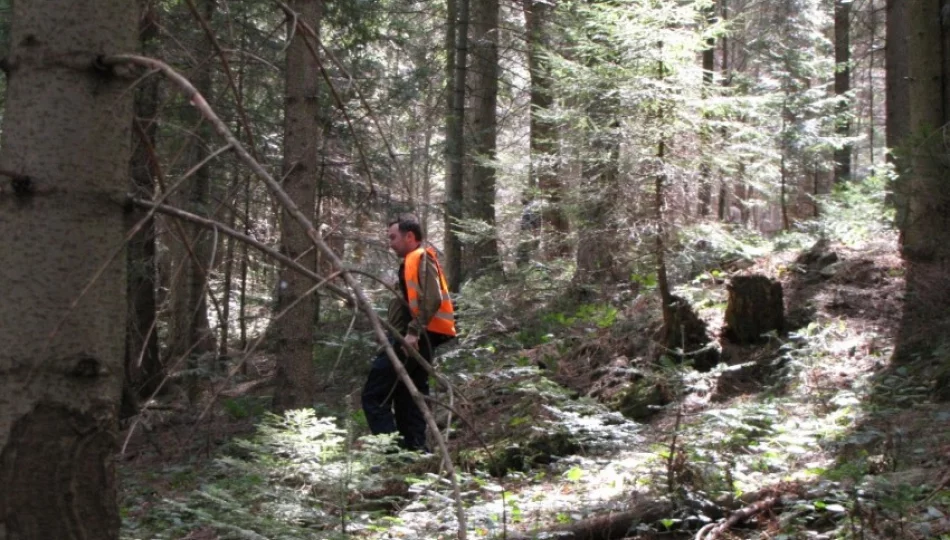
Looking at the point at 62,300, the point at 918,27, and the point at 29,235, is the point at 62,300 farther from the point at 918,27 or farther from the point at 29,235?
the point at 918,27

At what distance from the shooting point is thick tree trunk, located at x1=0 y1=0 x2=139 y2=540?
180cm

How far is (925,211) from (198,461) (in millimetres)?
7436

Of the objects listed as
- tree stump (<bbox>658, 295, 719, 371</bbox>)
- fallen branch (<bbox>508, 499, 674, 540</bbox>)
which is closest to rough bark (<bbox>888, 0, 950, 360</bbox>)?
tree stump (<bbox>658, 295, 719, 371</bbox>)

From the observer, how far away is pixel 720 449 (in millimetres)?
5898

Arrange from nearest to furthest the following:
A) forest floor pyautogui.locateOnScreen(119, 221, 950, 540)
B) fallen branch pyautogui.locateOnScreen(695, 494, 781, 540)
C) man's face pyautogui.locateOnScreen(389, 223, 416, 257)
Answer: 1. fallen branch pyautogui.locateOnScreen(695, 494, 781, 540)
2. forest floor pyautogui.locateOnScreen(119, 221, 950, 540)
3. man's face pyautogui.locateOnScreen(389, 223, 416, 257)

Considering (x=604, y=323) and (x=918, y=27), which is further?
(x=604, y=323)

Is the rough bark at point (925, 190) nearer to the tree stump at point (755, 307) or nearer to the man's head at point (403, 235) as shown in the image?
the tree stump at point (755, 307)

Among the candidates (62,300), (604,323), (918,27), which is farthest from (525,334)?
(62,300)

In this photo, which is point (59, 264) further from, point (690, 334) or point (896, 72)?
point (896, 72)

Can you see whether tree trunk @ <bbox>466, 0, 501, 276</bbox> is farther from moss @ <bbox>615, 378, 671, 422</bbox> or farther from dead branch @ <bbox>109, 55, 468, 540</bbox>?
dead branch @ <bbox>109, 55, 468, 540</bbox>

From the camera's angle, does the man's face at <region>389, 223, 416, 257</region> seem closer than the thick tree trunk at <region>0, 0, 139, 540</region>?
No

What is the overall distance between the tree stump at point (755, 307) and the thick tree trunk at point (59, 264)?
8.37 metres

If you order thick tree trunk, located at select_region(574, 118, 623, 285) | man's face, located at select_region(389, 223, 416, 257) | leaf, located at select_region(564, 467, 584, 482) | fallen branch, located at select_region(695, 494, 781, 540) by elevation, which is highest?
thick tree trunk, located at select_region(574, 118, 623, 285)

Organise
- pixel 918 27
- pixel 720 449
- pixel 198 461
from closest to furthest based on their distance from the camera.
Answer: pixel 720 449 < pixel 198 461 < pixel 918 27
